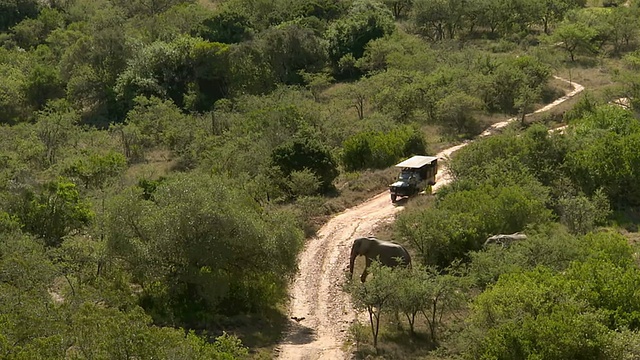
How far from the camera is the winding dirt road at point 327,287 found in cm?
2888

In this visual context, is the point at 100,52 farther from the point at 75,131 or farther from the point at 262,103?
the point at 262,103

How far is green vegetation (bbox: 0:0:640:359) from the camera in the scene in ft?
83.9

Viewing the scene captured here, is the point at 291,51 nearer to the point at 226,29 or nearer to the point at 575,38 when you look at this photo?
the point at 226,29

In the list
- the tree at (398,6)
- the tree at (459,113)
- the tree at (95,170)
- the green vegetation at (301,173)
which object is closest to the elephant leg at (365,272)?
the green vegetation at (301,173)

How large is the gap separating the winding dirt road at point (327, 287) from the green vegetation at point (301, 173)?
37.6 inches

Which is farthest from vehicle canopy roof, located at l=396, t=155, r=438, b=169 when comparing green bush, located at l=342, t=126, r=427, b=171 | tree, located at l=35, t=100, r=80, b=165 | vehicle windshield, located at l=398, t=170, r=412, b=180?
tree, located at l=35, t=100, r=80, b=165

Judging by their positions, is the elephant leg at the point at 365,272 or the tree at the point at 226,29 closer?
the elephant leg at the point at 365,272

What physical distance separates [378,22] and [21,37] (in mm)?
43555

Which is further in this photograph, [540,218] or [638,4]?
[638,4]

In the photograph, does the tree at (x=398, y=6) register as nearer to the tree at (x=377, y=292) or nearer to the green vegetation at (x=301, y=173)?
the green vegetation at (x=301, y=173)

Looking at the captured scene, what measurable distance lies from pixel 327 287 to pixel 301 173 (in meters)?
11.7

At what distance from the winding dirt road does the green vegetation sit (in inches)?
37.6

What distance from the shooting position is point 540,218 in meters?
37.1

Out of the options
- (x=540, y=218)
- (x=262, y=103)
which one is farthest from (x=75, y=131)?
(x=540, y=218)
